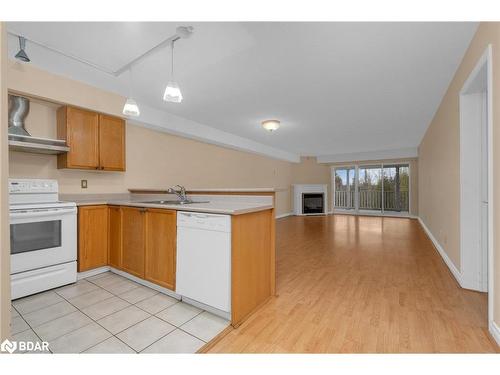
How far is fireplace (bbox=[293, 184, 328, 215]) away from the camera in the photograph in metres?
8.70

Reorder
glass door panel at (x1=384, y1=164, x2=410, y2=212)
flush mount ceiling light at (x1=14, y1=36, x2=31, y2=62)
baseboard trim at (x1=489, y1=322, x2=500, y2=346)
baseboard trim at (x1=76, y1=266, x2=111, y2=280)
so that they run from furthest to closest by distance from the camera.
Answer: glass door panel at (x1=384, y1=164, x2=410, y2=212)
baseboard trim at (x1=76, y1=266, x2=111, y2=280)
flush mount ceiling light at (x1=14, y1=36, x2=31, y2=62)
baseboard trim at (x1=489, y1=322, x2=500, y2=346)

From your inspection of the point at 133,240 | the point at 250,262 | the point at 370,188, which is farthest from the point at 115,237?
the point at 370,188

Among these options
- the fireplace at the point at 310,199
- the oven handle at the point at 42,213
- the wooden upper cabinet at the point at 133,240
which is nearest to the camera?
the oven handle at the point at 42,213

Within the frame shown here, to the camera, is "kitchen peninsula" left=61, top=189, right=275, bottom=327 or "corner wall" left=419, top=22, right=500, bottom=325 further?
"kitchen peninsula" left=61, top=189, right=275, bottom=327

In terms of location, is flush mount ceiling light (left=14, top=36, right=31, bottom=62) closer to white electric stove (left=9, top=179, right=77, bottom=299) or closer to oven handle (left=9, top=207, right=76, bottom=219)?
white electric stove (left=9, top=179, right=77, bottom=299)

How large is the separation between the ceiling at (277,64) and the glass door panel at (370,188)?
473 centimetres

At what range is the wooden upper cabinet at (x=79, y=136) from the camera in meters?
2.73

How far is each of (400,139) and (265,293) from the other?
5.99m

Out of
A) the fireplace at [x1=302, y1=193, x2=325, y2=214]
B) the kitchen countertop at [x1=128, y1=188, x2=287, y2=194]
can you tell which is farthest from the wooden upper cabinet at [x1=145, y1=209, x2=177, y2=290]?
the fireplace at [x1=302, y1=193, x2=325, y2=214]

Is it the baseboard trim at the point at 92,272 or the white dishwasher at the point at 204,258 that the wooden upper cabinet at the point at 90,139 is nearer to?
the baseboard trim at the point at 92,272

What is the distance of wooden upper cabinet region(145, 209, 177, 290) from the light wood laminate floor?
87 centimetres

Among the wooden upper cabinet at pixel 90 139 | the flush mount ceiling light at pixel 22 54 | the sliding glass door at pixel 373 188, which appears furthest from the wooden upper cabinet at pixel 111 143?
the sliding glass door at pixel 373 188

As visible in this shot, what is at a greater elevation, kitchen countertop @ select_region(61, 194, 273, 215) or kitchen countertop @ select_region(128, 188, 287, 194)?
kitchen countertop @ select_region(128, 188, 287, 194)
